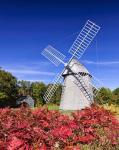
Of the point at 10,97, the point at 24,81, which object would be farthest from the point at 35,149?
the point at 24,81

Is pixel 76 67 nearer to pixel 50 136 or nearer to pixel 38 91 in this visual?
pixel 50 136

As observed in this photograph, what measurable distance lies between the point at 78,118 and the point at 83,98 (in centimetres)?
2946

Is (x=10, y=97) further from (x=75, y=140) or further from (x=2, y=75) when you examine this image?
(x=75, y=140)

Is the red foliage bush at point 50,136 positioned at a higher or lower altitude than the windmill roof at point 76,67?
lower

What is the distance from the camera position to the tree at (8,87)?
279 feet

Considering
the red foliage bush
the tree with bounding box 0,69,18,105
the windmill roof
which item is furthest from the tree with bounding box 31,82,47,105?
the red foliage bush

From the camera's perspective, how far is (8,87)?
85562 millimetres

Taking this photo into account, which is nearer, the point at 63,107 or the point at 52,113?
the point at 52,113

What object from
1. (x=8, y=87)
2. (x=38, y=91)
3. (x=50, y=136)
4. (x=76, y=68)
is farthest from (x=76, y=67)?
(x=38, y=91)

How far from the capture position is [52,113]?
16203mm

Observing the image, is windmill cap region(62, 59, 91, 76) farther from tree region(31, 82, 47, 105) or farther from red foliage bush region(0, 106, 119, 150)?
tree region(31, 82, 47, 105)

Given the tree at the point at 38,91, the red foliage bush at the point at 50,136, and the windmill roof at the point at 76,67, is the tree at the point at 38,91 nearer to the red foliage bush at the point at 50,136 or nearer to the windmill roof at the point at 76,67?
the windmill roof at the point at 76,67

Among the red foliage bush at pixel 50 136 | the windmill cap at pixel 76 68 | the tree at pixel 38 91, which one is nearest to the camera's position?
the red foliage bush at pixel 50 136

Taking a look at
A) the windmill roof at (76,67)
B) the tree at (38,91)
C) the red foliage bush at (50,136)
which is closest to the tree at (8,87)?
Result: the tree at (38,91)
